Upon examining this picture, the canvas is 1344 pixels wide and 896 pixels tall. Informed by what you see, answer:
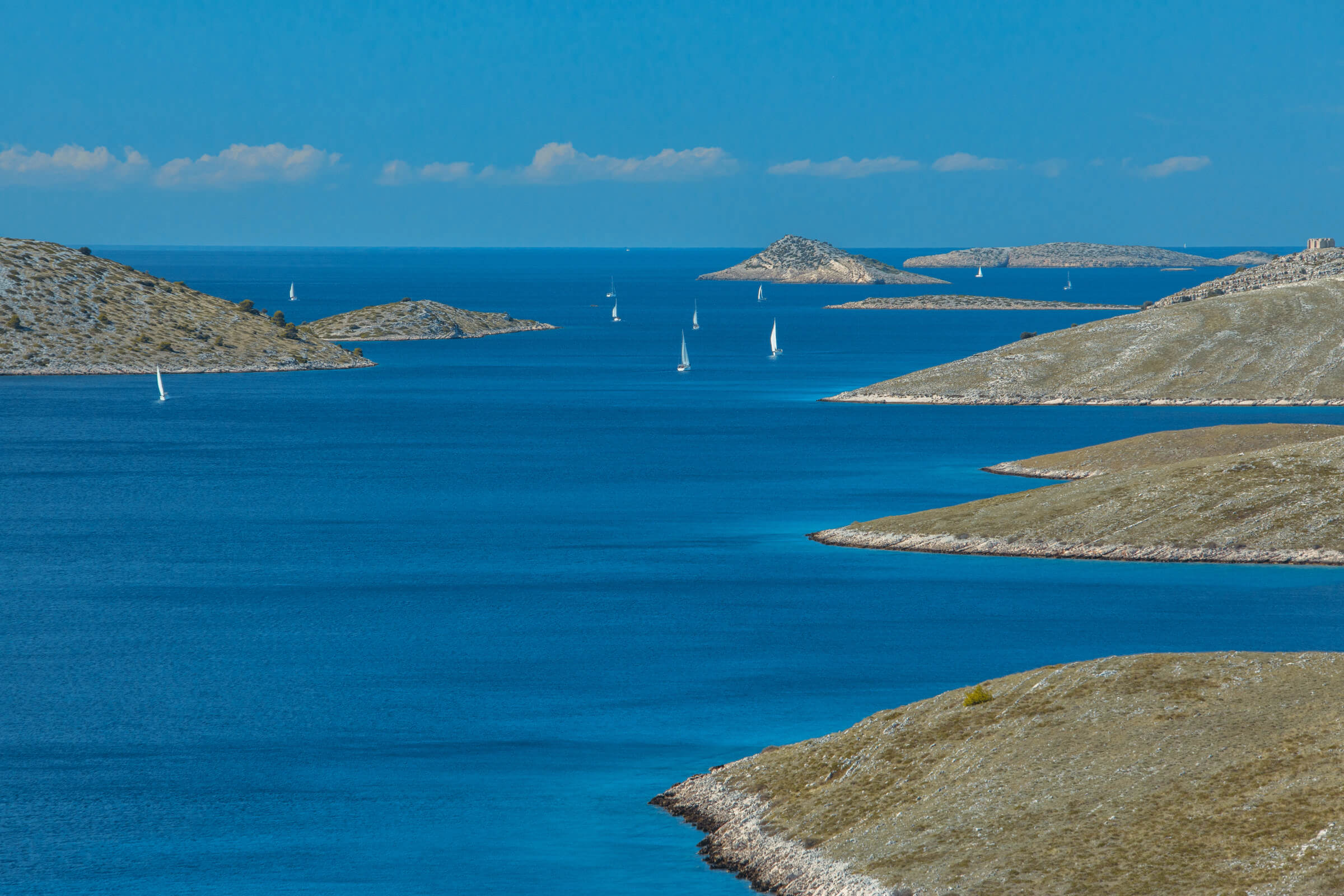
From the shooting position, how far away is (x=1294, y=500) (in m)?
97.1

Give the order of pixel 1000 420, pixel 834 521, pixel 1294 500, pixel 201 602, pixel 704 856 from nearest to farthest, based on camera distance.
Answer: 1. pixel 704 856
2. pixel 201 602
3. pixel 1294 500
4. pixel 834 521
5. pixel 1000 420

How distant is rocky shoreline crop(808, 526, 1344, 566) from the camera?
92312 mm

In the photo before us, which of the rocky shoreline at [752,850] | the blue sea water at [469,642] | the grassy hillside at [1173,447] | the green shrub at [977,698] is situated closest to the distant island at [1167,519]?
the blue sea water at [469,642]

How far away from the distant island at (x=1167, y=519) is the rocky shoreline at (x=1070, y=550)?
0.22 feet

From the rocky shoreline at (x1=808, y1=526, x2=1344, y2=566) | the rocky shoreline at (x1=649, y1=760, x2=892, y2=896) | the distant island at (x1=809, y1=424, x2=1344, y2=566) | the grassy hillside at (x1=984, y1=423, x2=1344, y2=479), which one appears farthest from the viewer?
the grassy hillside at (x1=984, y1=423, x2=1344, y2=479)

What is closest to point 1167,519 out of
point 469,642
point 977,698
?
point 469,642

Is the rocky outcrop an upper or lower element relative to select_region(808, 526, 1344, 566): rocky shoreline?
upper

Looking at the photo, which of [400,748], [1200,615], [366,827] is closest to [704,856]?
[366,827]

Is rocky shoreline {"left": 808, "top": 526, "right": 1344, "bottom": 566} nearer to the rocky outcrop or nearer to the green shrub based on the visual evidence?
the green shrub

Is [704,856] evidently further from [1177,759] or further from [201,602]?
[201,602]

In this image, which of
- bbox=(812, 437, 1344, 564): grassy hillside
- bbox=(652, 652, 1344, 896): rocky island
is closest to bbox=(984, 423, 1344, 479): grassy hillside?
bbox=(812, 437, 1344, 564): grassy hillside

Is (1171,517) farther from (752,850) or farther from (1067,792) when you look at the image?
(752,850)

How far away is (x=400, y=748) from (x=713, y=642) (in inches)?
861

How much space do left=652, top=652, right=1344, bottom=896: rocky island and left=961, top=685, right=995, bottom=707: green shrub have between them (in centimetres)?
7
